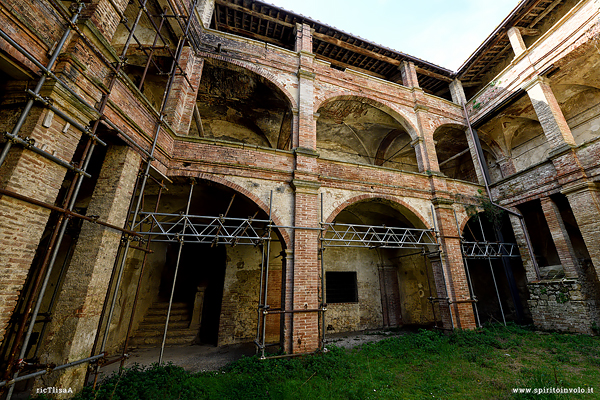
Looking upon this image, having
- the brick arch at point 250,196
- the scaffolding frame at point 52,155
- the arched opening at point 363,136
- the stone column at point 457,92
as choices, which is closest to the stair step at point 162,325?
the scaffolding frame at point 52,155

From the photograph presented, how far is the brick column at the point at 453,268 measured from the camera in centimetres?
828

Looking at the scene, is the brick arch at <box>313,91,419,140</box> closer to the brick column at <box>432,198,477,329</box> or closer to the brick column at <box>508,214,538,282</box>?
the brick column at <box>432,198,477,329</box>

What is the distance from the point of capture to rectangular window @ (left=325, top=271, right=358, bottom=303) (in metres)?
10.9

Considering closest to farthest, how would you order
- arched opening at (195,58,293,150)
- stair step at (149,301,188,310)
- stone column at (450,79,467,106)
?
arched opening at (195,58,293,150), stair step at (149,301,188,310), stone column at (450,79,467,106)

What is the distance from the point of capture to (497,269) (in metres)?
11.7

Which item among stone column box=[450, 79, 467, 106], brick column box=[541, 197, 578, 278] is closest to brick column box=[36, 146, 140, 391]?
brick column box=[541, 197, 578, 278]

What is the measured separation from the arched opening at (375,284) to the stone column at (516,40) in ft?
27.9

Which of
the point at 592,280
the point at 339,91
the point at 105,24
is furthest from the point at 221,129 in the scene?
the point at 592,280

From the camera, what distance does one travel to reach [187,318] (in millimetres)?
9305

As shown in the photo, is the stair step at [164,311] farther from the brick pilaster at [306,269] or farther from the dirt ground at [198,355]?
the brick pilaster at [306,269]

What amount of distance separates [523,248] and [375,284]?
5.76 m

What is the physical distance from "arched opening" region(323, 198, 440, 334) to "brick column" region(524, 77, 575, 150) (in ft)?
19.1

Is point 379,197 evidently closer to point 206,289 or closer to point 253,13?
point 206,289

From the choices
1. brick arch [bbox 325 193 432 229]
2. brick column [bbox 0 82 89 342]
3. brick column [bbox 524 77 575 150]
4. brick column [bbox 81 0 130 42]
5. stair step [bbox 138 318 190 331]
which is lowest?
stair step [bbox 138 318 190 331]
